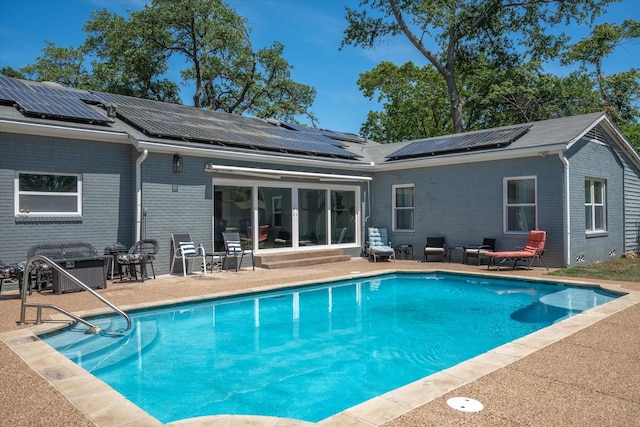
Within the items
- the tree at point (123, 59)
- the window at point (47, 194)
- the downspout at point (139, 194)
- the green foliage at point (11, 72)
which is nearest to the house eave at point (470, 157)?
the downspout at point (139, 194)

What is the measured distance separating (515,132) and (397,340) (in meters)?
9.44

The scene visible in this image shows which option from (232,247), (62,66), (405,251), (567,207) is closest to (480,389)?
(232,247)

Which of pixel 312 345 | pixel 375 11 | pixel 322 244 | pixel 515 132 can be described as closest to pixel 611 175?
pixel 515 132

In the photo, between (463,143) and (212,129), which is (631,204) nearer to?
(463,143)

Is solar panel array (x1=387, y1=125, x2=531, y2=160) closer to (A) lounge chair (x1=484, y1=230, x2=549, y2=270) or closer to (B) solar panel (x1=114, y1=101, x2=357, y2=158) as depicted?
(B) solar panel (x1=114, y1=101, x2=357, y2=158)

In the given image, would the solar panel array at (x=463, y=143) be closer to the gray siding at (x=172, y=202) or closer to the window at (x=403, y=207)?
the window at (x=403, y=207)

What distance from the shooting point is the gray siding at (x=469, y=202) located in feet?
39.1

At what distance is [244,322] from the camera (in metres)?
7.39

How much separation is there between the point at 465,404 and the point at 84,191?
9239 mm

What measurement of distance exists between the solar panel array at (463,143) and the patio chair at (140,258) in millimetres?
8313

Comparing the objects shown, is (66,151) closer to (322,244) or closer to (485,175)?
(322,244)

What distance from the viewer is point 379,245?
49.0 ft

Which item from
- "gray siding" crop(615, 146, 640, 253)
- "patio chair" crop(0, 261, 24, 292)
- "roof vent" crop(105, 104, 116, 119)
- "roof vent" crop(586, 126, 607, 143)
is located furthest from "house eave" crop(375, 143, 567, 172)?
"patio chair" crop(0, 261, 24, 292)

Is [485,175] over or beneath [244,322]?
over
